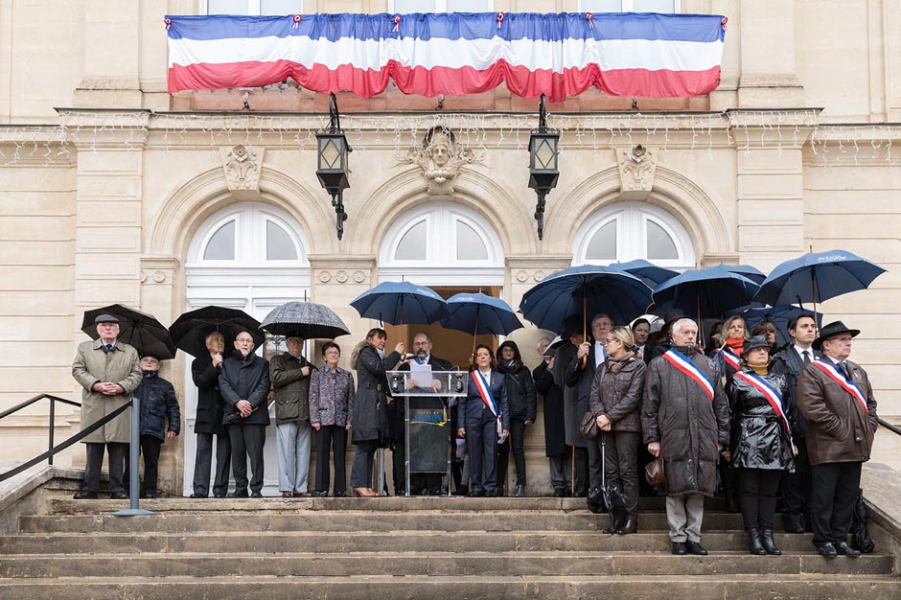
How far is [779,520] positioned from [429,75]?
6.51m

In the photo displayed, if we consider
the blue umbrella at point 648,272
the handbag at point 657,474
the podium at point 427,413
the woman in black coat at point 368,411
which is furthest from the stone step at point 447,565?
the blue umbrella at point 648,272

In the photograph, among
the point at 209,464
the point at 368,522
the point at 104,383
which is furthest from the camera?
the point at 209,464

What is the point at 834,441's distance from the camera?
390 inches

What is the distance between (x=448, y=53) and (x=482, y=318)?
323 cm

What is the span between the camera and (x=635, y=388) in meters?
10.3

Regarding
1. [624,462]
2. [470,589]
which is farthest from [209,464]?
[624,462]

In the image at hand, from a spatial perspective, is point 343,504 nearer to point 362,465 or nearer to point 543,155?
point 362,465

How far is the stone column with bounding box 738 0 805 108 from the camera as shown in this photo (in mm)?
14438

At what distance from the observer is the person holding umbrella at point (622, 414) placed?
10.4 m

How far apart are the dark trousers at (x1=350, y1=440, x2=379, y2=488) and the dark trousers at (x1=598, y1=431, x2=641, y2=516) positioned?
116 inches

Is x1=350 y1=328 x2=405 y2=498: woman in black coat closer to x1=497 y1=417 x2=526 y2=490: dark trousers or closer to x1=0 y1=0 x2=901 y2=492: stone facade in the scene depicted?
x1=497 y1=417 x2=526 y2=490: dark trousers

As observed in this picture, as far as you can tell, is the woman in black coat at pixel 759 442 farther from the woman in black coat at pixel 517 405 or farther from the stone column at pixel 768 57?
the stone column at pixel 768 57

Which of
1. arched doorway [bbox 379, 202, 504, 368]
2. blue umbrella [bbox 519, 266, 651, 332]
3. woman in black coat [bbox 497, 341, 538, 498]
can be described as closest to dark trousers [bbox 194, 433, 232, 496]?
woman in black coat [bbox 497, 341, 538, 498]

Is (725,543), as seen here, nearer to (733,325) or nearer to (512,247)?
(733,325)
